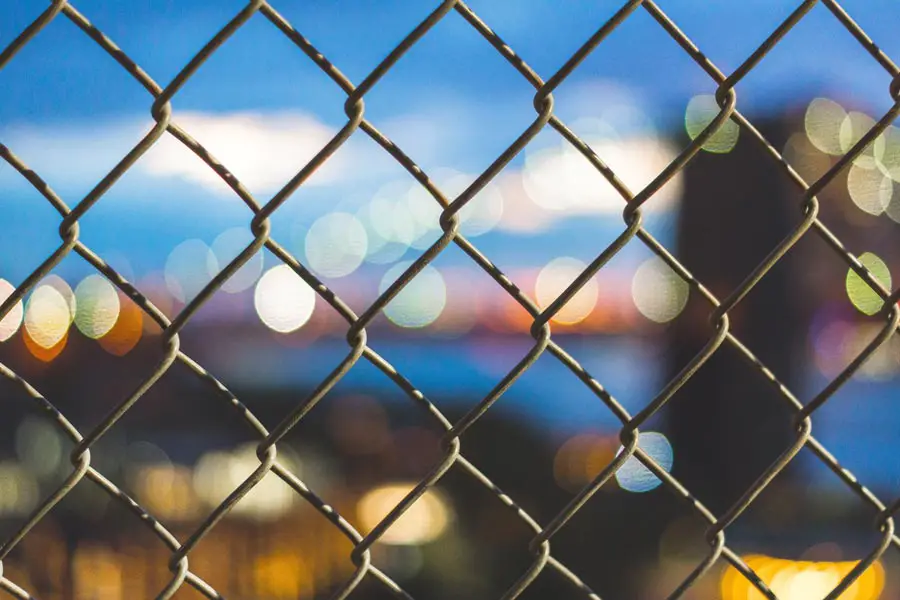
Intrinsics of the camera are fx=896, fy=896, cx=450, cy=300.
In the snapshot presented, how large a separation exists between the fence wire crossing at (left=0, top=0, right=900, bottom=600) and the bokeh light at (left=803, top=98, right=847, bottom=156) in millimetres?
6451

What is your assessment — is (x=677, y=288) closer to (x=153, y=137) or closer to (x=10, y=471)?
(x=10, y=471)

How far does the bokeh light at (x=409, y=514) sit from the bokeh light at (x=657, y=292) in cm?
267

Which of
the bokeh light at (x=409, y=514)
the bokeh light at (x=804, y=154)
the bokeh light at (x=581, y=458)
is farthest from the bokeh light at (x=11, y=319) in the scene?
the bokeh light at (x=581, y=458)

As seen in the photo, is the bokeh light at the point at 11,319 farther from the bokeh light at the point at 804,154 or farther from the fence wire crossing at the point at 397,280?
the bokeh light at the point at 804,154

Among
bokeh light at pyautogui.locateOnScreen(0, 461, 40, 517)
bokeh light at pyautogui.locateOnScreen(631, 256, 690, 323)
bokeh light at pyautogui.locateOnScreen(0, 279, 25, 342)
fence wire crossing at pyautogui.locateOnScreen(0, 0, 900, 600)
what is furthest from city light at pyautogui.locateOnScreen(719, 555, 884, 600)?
bokeh light at pyautogui.locateOnScreen(0, 279, 25, 342)

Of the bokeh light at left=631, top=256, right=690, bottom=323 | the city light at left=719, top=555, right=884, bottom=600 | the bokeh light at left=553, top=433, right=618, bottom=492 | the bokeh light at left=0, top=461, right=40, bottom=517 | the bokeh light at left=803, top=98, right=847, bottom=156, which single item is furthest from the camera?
the bokeh light at left=553, top=433, right=618, bottom=492

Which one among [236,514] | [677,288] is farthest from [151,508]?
[677,288]

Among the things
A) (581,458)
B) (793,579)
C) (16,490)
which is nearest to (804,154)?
(793,579)

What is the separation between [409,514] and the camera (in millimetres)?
7105

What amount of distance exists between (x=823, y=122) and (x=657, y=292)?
2.20 metres

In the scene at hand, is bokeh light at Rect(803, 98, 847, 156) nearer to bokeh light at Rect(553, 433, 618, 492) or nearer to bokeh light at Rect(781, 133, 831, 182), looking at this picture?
bokeh light at Rect(781, 133, 831, 182)

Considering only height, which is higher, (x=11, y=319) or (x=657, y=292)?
(x=657, y=292)

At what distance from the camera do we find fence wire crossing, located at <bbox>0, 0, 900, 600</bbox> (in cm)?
78

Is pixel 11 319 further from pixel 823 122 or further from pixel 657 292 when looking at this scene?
pixel 657 292
